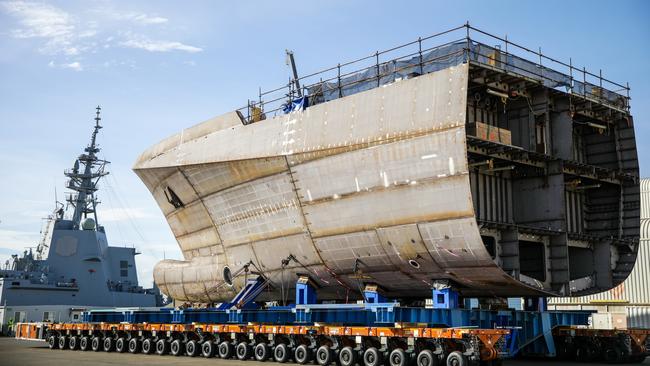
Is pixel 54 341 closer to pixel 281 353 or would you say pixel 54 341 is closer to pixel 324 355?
pixel 281 353

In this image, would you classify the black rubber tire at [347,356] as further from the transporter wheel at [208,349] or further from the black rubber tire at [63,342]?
the black rubber tire at [63,342]

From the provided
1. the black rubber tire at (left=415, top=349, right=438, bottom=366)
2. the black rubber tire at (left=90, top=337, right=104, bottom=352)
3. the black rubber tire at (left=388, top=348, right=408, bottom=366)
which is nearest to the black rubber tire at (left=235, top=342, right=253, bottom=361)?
the black rubber tire at (left=388, top=348, right=408, bottom=366)

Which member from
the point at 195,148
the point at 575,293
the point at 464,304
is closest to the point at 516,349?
the point at 575,293

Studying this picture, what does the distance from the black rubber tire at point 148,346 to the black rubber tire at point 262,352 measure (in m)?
6.48

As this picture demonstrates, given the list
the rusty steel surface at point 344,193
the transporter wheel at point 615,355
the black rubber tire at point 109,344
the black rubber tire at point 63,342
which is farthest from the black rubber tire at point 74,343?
the transporter wheel at point 615,355

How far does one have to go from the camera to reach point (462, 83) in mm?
19766

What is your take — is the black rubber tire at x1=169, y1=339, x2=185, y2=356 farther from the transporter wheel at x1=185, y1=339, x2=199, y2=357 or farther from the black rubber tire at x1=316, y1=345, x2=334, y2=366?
the black rubber tire at x1=316, y1=345, x2=334, y2=366

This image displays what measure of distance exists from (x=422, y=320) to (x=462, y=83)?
753 centimetres

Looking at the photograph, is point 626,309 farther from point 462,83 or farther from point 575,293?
point 462,83

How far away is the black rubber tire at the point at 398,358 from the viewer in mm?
18677

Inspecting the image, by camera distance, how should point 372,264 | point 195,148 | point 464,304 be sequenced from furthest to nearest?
point 195,148 → point 464,304 → point 372,264

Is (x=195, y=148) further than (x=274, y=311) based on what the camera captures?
Yes

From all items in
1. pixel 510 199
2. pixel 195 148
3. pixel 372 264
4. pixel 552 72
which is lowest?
pixel 372 264

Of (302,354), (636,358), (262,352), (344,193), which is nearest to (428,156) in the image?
(344,193)
